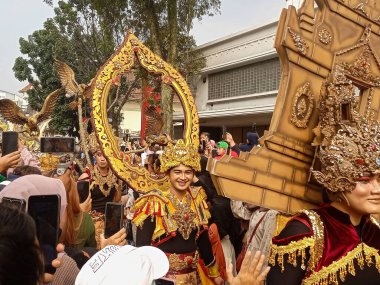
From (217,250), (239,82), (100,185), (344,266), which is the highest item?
(239,82)

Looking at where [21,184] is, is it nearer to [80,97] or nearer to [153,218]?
[153,218]

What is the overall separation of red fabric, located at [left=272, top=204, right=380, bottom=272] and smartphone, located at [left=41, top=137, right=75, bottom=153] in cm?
185

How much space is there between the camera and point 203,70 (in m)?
18.7

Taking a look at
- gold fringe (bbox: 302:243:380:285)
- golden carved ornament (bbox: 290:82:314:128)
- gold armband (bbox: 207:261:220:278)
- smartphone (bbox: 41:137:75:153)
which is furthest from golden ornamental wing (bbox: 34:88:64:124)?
gold fringe (bbox: 302:243:380:285)

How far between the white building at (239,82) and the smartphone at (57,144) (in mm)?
11522

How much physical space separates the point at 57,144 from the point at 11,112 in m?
1.95

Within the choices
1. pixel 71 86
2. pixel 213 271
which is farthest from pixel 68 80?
pixel 213 271

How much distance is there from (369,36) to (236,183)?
1003 mm

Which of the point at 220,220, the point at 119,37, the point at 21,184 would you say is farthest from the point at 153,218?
the point at 119,37

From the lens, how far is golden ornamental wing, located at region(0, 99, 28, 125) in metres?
4.59

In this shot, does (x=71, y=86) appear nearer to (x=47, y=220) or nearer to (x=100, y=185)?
(x=100, y=185)

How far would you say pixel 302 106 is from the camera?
72.9 inches

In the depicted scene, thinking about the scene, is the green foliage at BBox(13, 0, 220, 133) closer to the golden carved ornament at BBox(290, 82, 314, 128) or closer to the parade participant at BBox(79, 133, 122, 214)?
the parade participant at BBox(79, 133, 122, 214)

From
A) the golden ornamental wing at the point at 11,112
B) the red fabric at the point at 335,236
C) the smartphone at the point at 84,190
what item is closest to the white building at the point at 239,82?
the golden ornamental wing at the point at 11,112
